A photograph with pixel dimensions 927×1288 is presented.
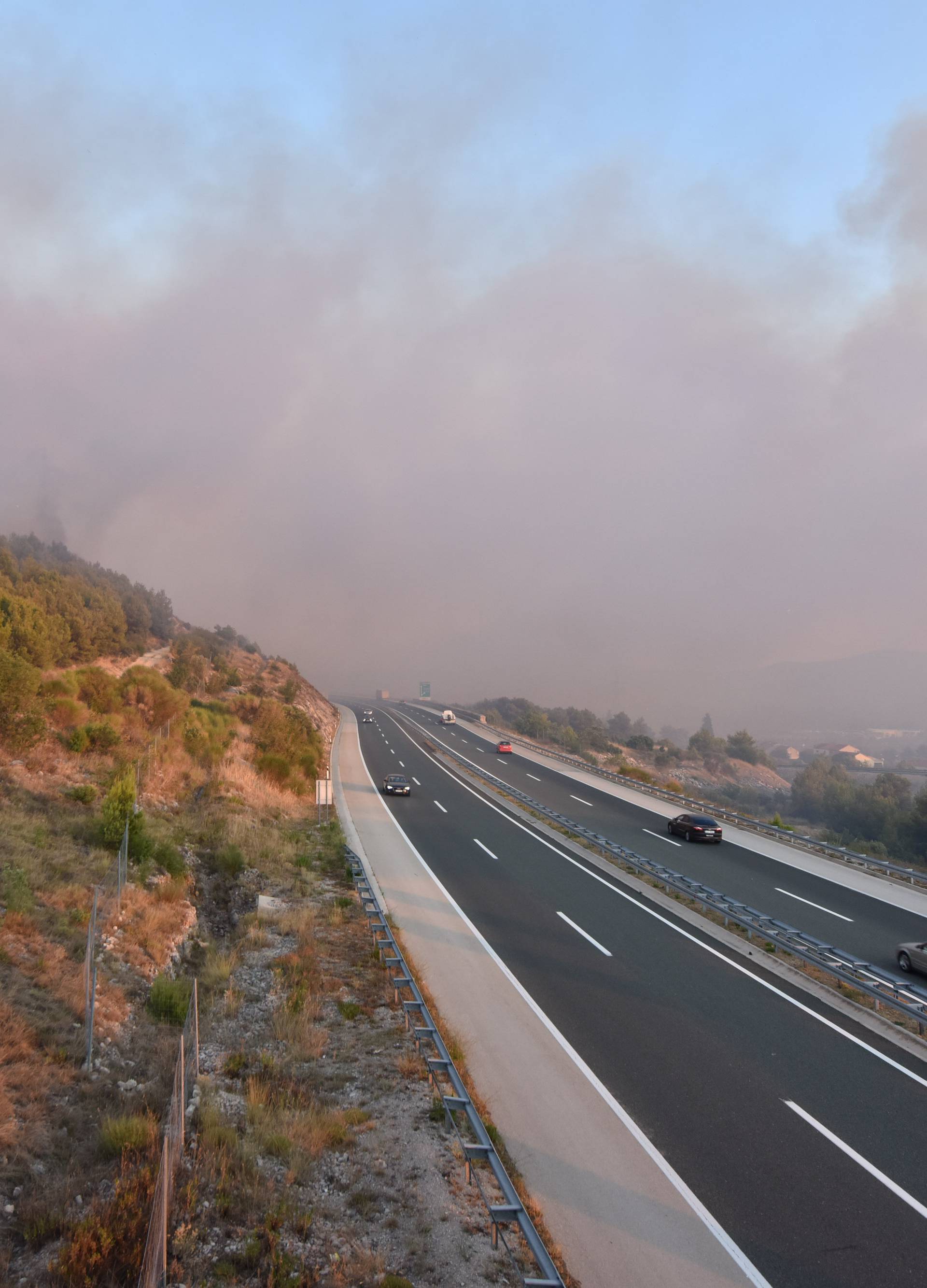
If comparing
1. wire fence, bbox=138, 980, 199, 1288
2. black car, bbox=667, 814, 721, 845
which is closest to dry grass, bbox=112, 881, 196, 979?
wire fence, bbox=138, 980, 199, 1288

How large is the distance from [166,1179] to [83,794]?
15.5m

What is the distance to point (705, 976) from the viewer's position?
13867 mm

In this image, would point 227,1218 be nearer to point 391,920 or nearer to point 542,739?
point 391,920

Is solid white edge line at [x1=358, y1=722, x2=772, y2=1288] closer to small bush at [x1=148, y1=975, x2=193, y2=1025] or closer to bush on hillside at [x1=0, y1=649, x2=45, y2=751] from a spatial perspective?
small bush at [x1=148, y1=975, x2=193, y2=1025]

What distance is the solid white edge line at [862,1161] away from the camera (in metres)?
7.30

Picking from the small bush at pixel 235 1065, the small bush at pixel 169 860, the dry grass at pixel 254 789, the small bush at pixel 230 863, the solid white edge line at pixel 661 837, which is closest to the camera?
the small bush at pixel 235 1065

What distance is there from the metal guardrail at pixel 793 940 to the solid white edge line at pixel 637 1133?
19.8 feet

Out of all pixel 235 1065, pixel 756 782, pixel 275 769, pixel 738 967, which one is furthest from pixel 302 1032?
pixel 756 782

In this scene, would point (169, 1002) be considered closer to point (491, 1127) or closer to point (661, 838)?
point (491, 1127)

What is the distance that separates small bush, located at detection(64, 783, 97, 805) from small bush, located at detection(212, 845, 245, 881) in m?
3.87

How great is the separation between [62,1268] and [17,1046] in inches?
158

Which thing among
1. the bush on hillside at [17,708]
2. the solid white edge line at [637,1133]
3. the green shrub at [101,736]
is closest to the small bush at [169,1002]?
the solid white edge line at [637,1133]

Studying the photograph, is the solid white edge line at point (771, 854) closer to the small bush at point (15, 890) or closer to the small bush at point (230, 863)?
the small bush at point (230, 863)

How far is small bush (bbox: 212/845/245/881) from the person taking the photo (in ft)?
64.0
